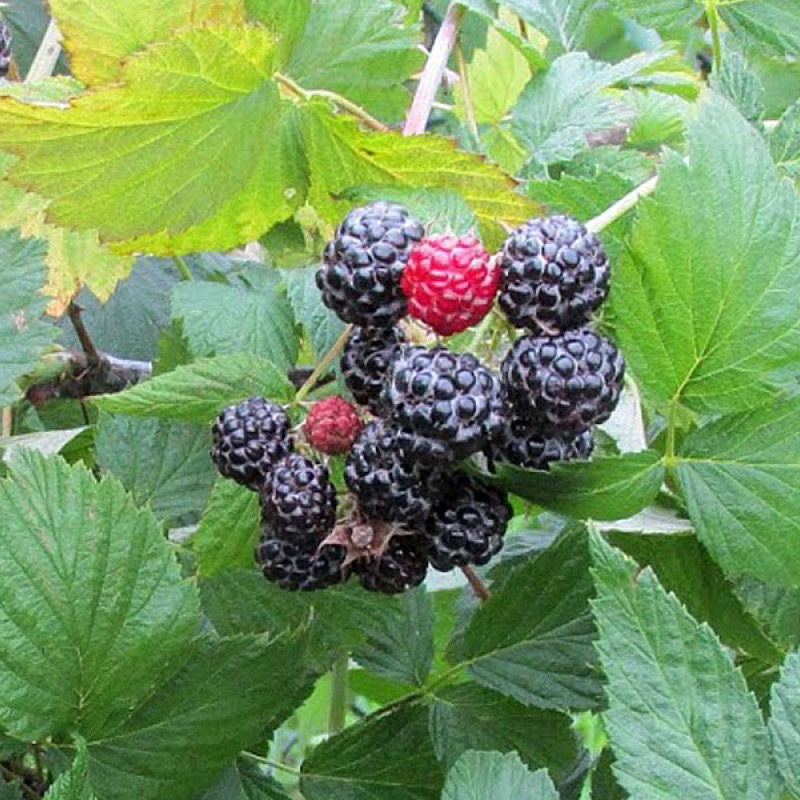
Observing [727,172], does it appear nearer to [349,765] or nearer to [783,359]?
[783,359]

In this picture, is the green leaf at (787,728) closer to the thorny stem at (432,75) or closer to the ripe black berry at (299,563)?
the ripe black berry at (299,563)

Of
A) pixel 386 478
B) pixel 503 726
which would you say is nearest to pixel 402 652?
pixel 503 726

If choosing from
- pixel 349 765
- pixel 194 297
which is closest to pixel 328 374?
pixel 194 297

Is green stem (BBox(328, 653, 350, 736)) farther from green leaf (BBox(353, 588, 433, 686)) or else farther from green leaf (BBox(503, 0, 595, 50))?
green leaf (BBox(503, 0, 595, 50))

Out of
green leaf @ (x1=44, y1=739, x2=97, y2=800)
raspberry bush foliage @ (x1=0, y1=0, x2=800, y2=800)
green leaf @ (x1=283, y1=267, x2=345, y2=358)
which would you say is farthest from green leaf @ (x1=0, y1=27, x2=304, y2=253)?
green leaf @ (x1=44, y1=739, x2=97, y2=800)

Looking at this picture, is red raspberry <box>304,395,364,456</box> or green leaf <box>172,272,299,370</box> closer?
red raspberry <box>304,395,364,456</box>

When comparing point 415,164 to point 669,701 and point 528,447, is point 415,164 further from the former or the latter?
point 669,701
